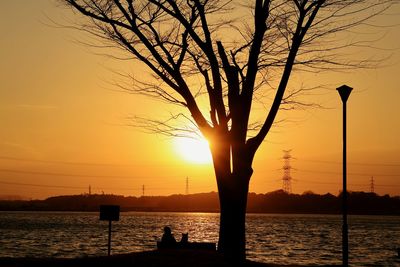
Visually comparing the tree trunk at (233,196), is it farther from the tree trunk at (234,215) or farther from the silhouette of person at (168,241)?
the silhouette of person at (168,241)

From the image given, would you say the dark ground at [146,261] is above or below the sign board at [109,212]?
below

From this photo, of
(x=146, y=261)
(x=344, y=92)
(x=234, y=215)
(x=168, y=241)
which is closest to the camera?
(x=146, y=261)

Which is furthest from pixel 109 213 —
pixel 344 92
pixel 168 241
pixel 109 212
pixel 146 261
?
pixel 344 92

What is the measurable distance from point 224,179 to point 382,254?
3796cm

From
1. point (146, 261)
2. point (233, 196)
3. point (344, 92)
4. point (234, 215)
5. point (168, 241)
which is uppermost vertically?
point (344, 92)

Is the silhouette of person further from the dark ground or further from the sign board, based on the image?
the dark ground

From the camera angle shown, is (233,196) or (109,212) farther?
(109,212)

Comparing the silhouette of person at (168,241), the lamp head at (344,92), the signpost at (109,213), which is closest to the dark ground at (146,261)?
the signpost at (109,213)

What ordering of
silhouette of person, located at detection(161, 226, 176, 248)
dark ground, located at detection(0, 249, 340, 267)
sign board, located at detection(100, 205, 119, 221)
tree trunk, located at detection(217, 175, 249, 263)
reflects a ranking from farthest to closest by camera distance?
1. silhouette of person, located at detection(161, 226, 176, 248)
2. sign board, located at detection(100, 205, 119, 221)
3. tree trunk, located at detection(217, 175, 249, 263)
4. dark ground, located at detection(0, 249, 340, 267)

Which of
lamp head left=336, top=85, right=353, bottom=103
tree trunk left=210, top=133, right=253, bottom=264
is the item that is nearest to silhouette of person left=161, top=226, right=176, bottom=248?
tree trunk left=210, top=133, right=253, bottom=264

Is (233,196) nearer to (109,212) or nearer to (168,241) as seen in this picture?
(109,212)

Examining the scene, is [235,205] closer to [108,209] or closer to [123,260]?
[123,260]

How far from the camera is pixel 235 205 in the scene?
20938 mm

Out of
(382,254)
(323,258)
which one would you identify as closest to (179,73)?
(323,258)
